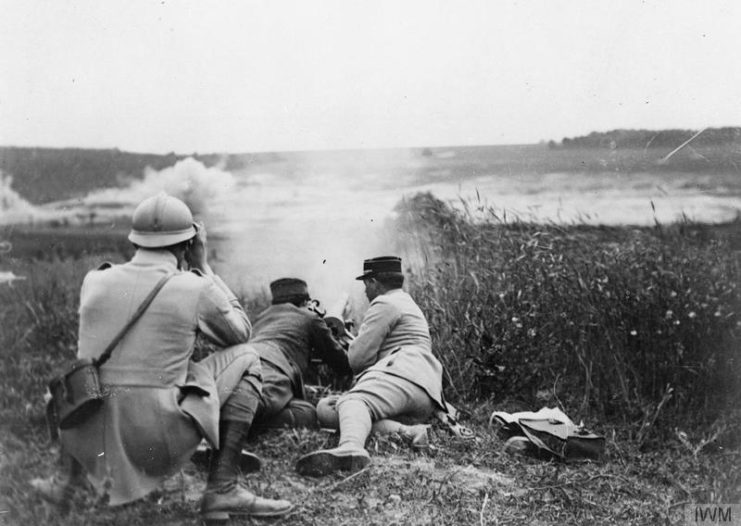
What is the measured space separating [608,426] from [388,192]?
2.39 m

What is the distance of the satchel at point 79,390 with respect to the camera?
12.0 feet

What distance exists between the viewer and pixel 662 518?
4.41 meters

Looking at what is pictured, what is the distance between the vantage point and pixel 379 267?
529cm

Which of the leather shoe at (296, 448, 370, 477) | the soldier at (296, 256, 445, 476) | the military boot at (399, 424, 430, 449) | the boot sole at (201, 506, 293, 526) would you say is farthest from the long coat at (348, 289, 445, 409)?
the boot sole at (201, 506, 293, 526)

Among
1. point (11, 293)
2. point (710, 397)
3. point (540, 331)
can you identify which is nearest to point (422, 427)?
point (540, 331)

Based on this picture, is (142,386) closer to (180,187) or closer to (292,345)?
(292,345)

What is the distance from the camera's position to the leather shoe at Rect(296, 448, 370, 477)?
13.9 ft

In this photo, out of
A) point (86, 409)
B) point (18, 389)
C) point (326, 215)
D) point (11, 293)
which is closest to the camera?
point (86, 409)

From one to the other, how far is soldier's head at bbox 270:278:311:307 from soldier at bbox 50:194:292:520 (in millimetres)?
1370

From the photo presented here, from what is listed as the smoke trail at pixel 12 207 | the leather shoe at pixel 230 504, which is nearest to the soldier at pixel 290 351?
the leather shoe at pixel 230 504

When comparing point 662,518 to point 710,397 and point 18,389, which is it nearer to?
point 710,397

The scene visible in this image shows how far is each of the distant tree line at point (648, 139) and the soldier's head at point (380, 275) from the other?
158 centimetres

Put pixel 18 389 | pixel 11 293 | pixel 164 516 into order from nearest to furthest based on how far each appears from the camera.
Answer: pixel 164 516
pixel 18 389
pixel 11 293

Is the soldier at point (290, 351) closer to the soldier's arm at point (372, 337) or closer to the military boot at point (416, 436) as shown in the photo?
the soldier's arm at point (372, 337)
